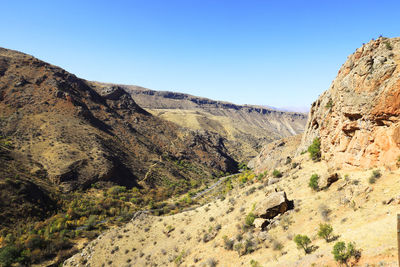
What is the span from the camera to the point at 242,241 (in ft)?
55.0

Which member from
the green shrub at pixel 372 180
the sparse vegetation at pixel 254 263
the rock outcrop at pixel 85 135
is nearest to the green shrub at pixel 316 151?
the green shrub at pixel 372 180

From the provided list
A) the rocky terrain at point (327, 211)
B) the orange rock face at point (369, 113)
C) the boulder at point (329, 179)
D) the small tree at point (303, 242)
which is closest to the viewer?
the rocky terrain at point (327, 211)

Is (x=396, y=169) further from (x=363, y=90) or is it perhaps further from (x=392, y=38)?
(x=392, y=38)

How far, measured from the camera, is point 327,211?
1512cm

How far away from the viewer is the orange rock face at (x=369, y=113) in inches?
608

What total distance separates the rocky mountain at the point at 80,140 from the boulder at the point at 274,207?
46.3 m

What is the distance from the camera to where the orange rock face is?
1545cm

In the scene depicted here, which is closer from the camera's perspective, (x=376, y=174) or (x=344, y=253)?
(x=344, y=253)

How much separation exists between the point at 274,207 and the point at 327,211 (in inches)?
167

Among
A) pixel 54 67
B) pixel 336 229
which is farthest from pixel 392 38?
pixel 54 67

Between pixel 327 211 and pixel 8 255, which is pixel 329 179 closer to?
pixel 327 211

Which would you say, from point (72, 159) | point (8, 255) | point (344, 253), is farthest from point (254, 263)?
point (72, 159)

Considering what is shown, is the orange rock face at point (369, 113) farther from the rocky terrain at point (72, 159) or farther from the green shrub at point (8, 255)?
the green shrub at point (8, 255)

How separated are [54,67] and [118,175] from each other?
7543cm
